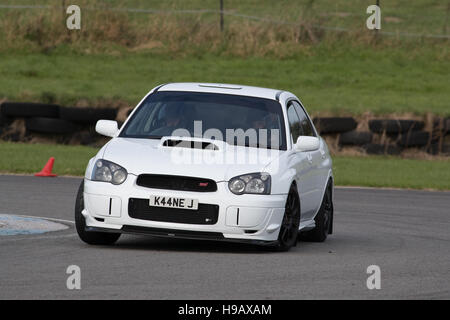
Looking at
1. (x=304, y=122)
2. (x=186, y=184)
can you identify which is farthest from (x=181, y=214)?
(x=304, y=122)

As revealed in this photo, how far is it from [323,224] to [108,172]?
2.92 meters

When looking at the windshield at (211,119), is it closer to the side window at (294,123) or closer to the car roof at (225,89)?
the car roof at (225,89)

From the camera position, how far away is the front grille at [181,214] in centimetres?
960

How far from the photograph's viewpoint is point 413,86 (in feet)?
100

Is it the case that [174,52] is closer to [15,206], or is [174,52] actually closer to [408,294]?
[15,206]

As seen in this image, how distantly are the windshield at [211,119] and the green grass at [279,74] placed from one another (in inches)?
582

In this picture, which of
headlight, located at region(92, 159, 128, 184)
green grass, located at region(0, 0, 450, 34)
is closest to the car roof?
headlight, located at region(92, 159, 128, 184)

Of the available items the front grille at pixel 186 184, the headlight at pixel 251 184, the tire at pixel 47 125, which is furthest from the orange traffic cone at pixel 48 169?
→ the headlight at pixel 251 184

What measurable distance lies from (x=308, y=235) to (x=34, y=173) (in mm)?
8479

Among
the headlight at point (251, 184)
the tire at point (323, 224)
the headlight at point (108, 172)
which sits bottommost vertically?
the tire at point (323, 224)

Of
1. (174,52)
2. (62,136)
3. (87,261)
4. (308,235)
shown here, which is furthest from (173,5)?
(87,261)

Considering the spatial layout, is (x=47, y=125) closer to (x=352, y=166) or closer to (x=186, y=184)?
(x=352, y=166)

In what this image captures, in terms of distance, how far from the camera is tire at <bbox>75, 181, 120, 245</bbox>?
999cm

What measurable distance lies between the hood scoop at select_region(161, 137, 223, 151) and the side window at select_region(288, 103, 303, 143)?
120 cm
